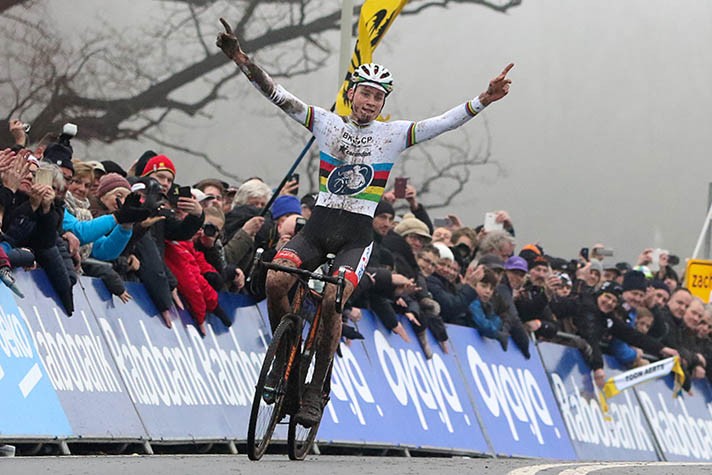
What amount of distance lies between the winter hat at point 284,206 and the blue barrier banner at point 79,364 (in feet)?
8.20

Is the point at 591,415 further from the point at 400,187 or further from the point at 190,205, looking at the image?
the point at 190,205

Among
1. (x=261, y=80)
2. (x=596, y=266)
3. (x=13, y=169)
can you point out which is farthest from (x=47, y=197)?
(x=596, y=266)

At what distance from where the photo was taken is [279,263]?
436 inches

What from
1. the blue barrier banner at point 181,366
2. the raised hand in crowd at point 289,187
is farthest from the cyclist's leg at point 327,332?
the raised hand in crowd at point 289,187

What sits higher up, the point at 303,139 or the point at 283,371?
the point at 303,139

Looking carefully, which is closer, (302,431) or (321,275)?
(321,275)

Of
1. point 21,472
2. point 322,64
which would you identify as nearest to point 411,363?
point 322,64

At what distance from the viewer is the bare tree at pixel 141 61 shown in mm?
15336

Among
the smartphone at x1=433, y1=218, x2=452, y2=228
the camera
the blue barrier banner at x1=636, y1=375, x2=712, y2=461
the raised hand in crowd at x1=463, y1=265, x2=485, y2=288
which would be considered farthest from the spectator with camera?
the blue barrier banner at x1=636, y1=375, x2=712, y2=461

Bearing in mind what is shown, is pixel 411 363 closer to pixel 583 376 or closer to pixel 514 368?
pixel 514 368

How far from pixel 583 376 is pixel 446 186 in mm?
2600

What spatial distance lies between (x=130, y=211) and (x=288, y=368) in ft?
Answer: 7.21

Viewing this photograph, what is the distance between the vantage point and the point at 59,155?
12398 millimetres

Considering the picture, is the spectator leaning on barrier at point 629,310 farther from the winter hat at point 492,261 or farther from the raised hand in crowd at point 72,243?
the raised hand in crowd at point 72,243
